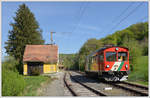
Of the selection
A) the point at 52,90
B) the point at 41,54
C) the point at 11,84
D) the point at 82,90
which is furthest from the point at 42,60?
the point at 11,84

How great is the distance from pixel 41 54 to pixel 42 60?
207 cm

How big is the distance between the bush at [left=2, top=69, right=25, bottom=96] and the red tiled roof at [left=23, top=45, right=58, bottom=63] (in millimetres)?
19334

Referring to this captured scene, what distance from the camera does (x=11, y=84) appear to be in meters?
7.31

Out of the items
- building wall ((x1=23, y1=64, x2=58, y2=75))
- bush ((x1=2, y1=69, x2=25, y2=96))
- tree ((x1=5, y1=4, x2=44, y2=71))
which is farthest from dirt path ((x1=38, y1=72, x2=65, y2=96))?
tree ((x1=5, y1=4, x2=44, y2=71))

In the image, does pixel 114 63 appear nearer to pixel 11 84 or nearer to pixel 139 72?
pixel 139 72

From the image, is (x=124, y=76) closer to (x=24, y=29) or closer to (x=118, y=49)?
(x=118, y=49)

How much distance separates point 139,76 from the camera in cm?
1527

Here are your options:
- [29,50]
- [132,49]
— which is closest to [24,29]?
[29,50]

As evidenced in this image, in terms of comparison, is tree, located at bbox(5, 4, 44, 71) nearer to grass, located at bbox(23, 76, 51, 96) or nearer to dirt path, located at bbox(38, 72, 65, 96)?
grass, located at bbox(23, 76, 51, 96)

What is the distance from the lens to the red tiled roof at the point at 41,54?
91.6ft

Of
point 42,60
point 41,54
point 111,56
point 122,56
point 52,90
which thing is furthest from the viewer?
point 41,54

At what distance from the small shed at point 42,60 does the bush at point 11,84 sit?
18684 millimetres

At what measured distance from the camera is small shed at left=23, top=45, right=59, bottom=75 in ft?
89.7

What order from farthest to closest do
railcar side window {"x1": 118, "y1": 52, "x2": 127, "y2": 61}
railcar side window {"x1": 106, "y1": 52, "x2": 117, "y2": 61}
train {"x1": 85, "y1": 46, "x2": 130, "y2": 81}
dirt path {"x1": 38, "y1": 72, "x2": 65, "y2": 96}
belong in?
railcar side window {"x1": 118, "y1": 52, "x2": 127, "y2": 61} < railcar side window {"x1": 106, "y1": 52, "x2": 117, "y2": 61} < train {"x1": 85, "y1": 46, "x2": 130, "y2": 81} < dirt path {"x1": 38, "y1": 72, "x2": 65, "y2": 96}
